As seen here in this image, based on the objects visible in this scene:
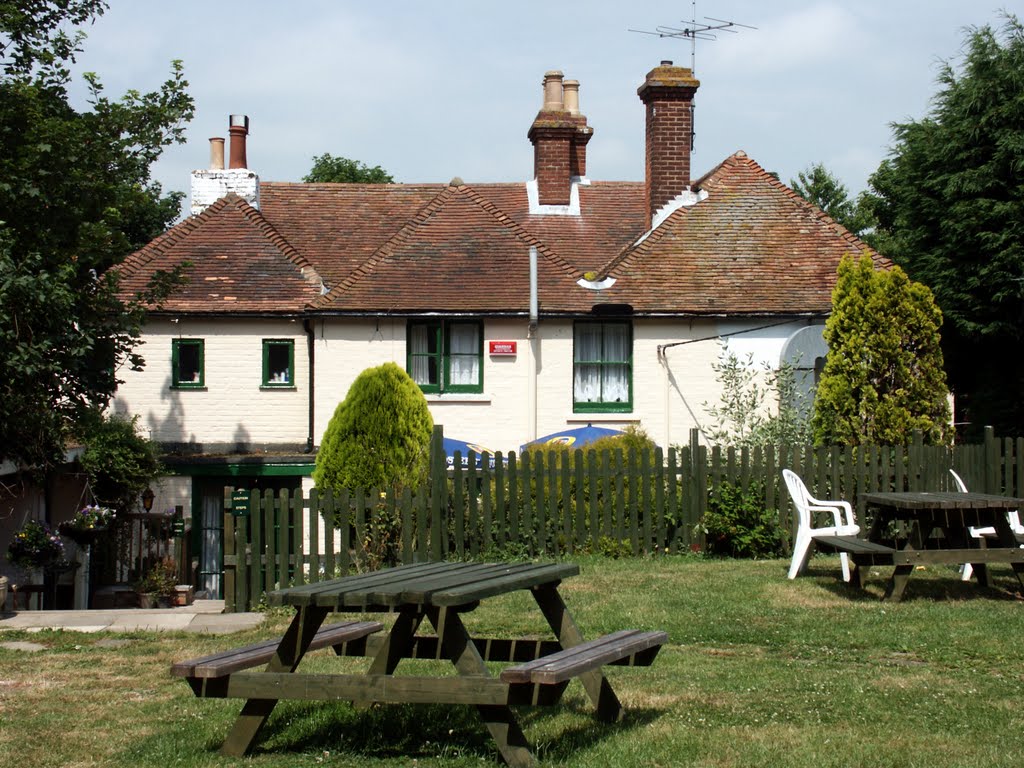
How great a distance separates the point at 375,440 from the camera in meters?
15.7

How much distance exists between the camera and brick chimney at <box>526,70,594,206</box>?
25.0 metres

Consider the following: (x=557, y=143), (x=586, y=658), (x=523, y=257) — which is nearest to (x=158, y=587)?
(x=523, y=257)

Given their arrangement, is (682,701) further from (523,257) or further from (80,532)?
(523,257)

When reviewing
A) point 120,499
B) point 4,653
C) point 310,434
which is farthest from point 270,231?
point 4,653

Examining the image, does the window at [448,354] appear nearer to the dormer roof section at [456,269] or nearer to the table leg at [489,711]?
the dormer roof section at [456,269]

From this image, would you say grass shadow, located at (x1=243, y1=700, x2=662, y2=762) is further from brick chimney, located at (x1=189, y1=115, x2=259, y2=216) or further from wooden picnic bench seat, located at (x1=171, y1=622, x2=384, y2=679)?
brick chimney, located at (x1=189, y1=115, x2=259, y2=216)

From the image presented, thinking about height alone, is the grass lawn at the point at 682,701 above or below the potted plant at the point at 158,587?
above

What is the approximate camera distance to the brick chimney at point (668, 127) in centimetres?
2322

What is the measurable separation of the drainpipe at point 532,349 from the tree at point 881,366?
672 cm

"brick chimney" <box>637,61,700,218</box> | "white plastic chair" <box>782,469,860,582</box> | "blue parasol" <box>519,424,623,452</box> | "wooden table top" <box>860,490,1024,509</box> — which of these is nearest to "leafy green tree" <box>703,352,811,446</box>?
"blue parasol" <box>519,424,623,452</box>

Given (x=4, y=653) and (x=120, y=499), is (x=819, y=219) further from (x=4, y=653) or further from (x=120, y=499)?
(x=4, y=653)

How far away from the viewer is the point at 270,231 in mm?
24453

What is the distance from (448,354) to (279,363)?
3288mm

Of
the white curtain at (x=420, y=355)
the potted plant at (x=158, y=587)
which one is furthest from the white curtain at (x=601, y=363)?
the potted plant at (x=158, y=587)
